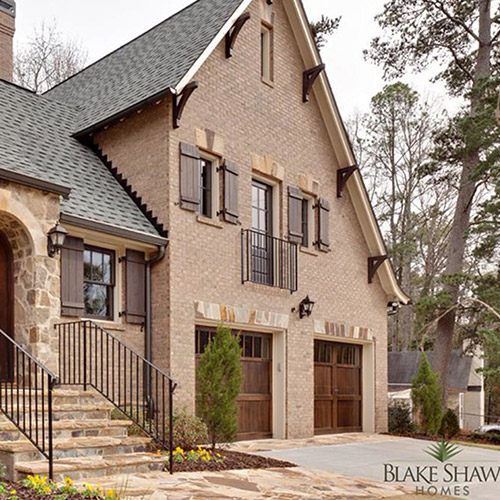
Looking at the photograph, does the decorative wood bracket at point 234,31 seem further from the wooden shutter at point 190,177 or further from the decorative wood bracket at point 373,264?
the decorative wood bracket at point 373,264

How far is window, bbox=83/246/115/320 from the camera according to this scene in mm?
11516

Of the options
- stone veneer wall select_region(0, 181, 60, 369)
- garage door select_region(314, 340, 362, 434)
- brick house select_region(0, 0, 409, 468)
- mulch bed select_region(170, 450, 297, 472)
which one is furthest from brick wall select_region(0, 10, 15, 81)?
mulch bed select_region(170, 450, 297, 472)

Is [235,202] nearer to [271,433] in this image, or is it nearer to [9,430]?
[271,433]

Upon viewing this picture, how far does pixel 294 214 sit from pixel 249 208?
1.51 meters

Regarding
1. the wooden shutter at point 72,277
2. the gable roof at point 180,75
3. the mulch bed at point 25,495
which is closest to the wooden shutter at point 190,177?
the gable roof at point 180,75

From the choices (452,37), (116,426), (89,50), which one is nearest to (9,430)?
(116,426)

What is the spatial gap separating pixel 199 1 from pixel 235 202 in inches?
214

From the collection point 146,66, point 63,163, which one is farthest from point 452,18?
point 63,163

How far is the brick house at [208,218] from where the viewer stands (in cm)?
1089

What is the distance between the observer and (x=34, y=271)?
9.70m

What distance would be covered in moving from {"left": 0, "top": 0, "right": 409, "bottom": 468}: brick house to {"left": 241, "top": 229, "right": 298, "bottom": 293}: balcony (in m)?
0.04

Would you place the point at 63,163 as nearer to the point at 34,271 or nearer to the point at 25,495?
the point at 34,271

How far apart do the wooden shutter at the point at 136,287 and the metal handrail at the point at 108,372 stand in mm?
671

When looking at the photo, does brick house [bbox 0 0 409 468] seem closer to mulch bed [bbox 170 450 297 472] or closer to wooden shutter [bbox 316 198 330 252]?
wooden shutter [bbox 316 198 330 252]
